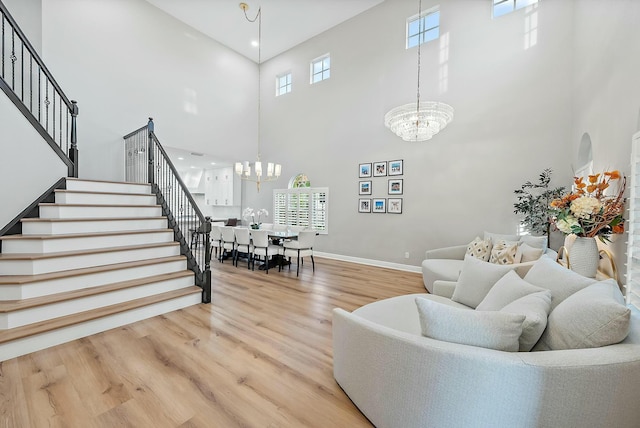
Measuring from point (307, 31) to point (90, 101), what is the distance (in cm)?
560

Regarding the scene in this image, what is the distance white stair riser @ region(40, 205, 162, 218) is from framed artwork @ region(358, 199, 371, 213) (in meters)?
4.19

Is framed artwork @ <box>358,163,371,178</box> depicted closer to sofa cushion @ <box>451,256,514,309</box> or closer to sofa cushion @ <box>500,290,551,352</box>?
sofa cushion @ <box>451,256,514,309</box>

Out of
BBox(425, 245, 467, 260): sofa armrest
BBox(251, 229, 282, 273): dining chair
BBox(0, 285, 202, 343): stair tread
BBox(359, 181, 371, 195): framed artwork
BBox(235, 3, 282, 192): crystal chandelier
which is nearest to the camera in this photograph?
BBox(0, 285, 202, 343): stair tread

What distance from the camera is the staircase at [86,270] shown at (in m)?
2.46

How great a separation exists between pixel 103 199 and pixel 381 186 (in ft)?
16.9

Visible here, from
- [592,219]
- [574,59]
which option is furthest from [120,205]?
[574,59]

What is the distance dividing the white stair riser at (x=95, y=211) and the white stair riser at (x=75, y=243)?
0.49 m

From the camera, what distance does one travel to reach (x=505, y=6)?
4.74m

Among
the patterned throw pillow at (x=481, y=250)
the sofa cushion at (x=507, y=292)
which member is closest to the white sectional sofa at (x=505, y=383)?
A: the sofa cushion at (x=507, y=292)

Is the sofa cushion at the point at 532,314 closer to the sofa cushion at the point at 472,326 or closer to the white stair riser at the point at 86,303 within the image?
the sofa cushion at the point at 472,326

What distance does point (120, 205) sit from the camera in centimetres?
384

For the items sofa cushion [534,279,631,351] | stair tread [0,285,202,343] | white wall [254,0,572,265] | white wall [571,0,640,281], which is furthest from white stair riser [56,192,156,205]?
white wall [571,0,640,281]

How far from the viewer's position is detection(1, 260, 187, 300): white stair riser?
8.32 feet

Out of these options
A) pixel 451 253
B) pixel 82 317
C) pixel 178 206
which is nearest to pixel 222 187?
pixel 178 206
